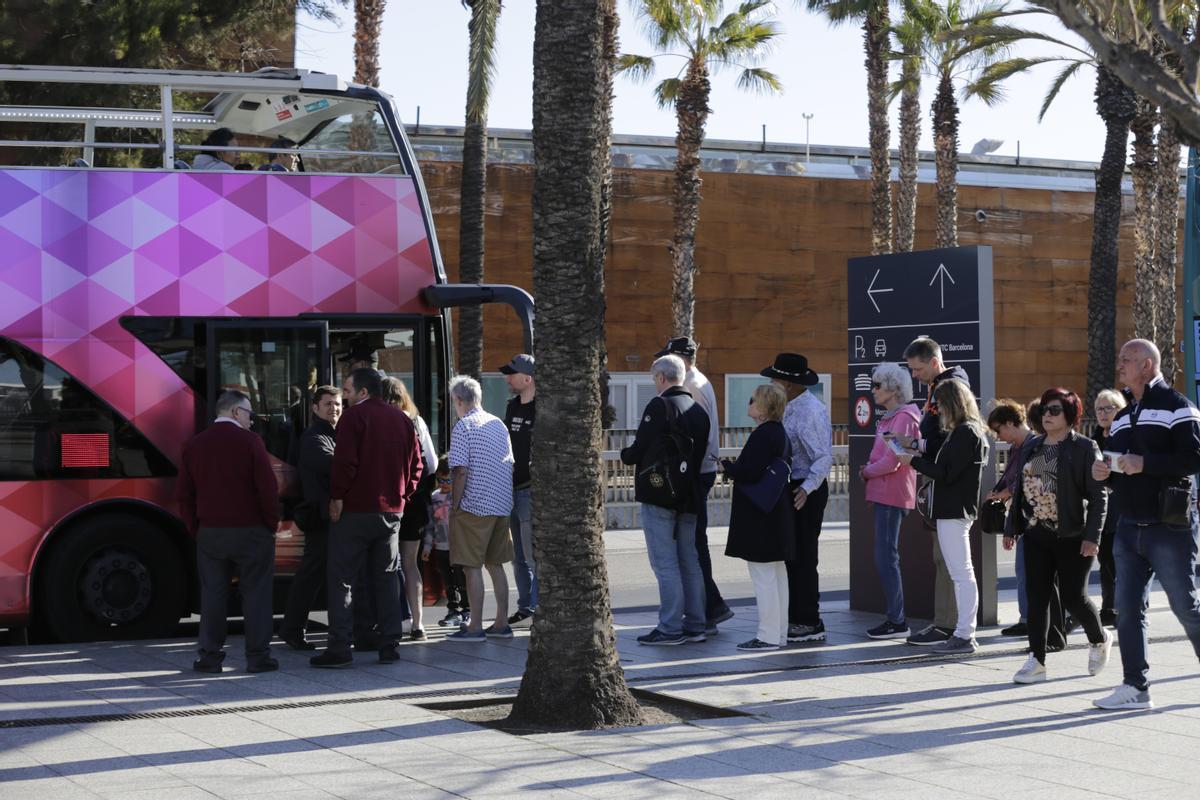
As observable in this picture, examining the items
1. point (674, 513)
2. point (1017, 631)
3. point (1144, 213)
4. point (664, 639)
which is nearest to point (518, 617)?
point (664, 639)

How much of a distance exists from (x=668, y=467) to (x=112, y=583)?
4.10 m

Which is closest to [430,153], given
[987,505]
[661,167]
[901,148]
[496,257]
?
[496,257]

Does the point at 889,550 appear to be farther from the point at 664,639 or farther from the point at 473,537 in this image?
the point at 473,537

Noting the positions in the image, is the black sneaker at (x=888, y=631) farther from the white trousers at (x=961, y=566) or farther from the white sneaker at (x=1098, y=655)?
the white sneaker at (x=1098, y=655)

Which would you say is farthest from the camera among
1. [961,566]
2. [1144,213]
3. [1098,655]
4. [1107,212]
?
[1144,213]

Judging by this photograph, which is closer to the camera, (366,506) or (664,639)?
(366,506)

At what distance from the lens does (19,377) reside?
1102cm

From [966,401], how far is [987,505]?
760 mm

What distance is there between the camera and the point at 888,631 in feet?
35.9

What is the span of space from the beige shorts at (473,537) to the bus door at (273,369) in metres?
1.54

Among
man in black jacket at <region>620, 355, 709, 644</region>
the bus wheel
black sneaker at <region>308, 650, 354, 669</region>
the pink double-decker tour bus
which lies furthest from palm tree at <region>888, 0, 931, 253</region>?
black sneaker at <region>308, 650, 354, 669</region>

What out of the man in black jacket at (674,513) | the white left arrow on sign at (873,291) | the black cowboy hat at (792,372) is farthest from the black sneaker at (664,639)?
the white left arrow on sign at (873,291)

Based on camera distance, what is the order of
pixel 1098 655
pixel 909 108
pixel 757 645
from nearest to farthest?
1. pixel 1098 655
2. pixel 757 645
3. pixel 909 108

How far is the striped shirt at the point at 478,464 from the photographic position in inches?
418
